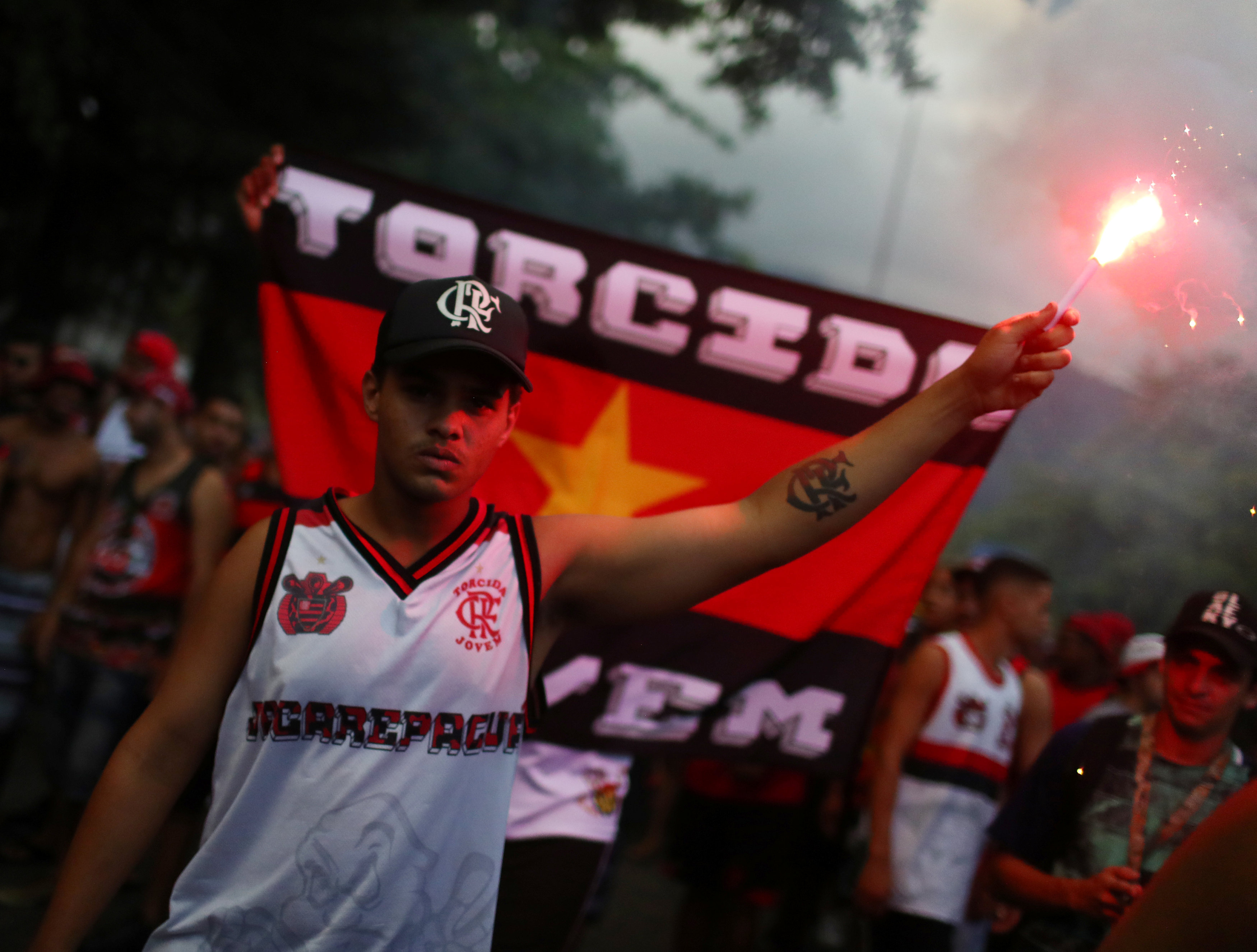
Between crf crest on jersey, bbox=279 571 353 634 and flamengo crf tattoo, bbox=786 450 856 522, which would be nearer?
crf crest on jersey, bbox=279 571 353 634

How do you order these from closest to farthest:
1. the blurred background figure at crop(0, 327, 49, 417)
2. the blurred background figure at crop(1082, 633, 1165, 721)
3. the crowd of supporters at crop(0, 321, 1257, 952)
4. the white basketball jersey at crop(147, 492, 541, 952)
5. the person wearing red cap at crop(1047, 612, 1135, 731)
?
the white basketball jersey at crop(147, 492, 541, 952) < the crowd of supporters at crop(0, 321, 1257, 952) < the blurred background figure at crop(1082, 633, 1165, 721) < the person wearing red cap at crop(1047, 612, 1135, 731) < the blurred background figure at crop(0, 327, 49, 417)

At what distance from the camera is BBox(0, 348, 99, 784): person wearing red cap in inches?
201

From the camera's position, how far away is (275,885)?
178cm

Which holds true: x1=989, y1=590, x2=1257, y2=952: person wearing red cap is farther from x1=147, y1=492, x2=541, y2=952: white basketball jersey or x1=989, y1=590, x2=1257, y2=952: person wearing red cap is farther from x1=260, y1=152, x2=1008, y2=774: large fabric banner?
x1=147, y1=492, x2=541, y2=952: white basketball jersey

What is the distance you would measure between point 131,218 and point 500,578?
12.3m

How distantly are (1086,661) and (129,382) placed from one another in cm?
541

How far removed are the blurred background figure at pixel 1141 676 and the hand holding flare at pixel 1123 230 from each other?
9.70 ft

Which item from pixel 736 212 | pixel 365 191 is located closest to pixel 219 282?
pixel 365 191

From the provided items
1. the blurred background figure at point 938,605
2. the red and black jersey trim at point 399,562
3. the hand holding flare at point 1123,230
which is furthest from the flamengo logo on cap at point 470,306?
the blurred background figure at point 938,605

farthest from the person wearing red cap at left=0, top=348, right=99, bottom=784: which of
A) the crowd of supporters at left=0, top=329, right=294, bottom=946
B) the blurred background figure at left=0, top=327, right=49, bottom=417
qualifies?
the blurred background figure at left=0, top=327, right=49, bottom=417

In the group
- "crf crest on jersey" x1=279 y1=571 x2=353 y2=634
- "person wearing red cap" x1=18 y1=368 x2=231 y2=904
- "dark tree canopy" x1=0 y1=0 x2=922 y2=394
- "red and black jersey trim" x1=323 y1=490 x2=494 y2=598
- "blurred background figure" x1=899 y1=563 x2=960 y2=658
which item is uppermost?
"dark tree canopy" x1=0 y1=0 x2=922 y2=394

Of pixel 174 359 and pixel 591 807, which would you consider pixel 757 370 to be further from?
pixel 174 359

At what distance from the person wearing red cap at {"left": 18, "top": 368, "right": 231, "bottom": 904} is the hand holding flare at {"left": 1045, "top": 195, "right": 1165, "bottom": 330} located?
12.9ft

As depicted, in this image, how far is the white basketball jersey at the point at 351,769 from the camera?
179 cm
